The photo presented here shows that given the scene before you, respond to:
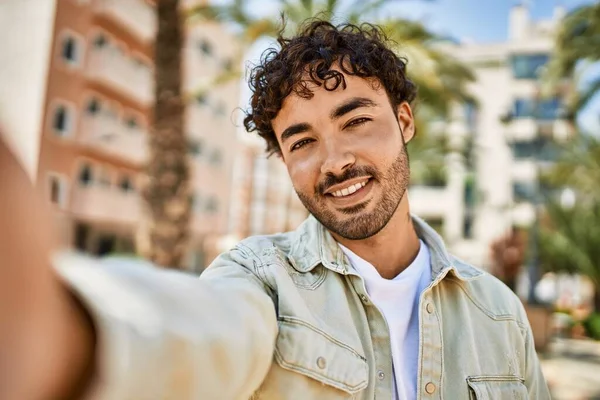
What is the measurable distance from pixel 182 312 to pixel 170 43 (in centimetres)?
873

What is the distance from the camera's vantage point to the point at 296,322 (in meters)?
1.43

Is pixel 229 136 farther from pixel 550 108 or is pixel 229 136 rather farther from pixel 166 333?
pixel 166 333

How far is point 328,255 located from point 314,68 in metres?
0.64

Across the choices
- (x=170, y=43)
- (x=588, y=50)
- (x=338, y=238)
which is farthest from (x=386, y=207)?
(x=588, y=50)

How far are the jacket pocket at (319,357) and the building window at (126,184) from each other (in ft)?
85.5

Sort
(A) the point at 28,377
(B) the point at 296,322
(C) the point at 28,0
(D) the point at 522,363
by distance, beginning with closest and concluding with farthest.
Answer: (A) the point at 28,377, (B) the point at 296,322, (D) the point at 522,363, (C) the point at 28,0

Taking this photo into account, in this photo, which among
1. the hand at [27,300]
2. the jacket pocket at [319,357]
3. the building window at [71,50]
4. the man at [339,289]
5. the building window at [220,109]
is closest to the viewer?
the hand at [27,300]

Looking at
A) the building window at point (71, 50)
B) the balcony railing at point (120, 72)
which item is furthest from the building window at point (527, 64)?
the building window at point (71, 50)

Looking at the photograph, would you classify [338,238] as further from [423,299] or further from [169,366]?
[169,366]

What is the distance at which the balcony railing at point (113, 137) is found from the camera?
2306cm

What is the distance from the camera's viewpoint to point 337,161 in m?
1.82

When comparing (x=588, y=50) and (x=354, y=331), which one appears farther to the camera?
(x=588, y=50)

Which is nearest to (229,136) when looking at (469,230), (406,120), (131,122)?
(131,122)

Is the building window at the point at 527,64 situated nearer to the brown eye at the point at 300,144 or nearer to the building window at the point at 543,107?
the building window at the point at 543,107
